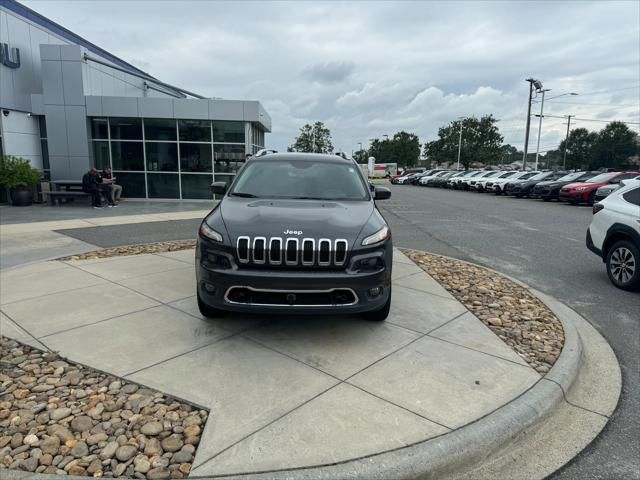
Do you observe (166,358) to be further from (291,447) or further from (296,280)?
(291,447)

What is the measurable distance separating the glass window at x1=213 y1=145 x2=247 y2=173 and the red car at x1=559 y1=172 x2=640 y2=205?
50.2ft

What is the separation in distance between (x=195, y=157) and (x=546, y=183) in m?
18.3

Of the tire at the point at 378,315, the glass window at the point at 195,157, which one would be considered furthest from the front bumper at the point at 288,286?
the glass window at the point at 195,157

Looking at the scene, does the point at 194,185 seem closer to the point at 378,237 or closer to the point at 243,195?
the point at 243,195

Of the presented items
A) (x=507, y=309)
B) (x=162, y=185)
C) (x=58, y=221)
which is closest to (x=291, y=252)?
(x=507, y=309)

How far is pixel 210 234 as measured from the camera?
400 cm

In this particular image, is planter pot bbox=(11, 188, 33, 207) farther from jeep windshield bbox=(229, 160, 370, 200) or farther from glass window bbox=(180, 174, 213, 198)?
jeep windshield bbox=(229, 160, 370, 200)

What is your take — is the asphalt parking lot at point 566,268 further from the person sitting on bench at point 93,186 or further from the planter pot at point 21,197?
the planter pot at point 21,197

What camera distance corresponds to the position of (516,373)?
12.0 feet

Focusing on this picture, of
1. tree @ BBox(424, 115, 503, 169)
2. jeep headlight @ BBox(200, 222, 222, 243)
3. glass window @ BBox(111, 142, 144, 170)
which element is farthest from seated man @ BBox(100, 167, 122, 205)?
tree @ BBox(424, 115, 503, 169)

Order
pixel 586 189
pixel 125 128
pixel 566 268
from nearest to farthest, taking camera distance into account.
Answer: pixel 566 268
pixel 125 128
pixel 586 189

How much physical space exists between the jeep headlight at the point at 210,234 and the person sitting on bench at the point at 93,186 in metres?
13.5

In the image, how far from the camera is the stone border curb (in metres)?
2.46

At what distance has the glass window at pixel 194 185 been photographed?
18734 mm
